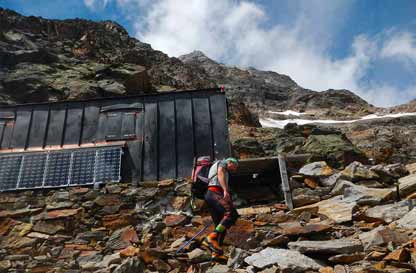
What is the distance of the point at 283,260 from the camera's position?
239 inches

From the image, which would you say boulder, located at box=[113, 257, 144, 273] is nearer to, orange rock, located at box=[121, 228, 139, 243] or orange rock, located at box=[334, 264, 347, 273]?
orange rock, located at box=[121, 228, 139, 243]

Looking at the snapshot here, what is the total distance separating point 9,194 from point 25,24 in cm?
3178

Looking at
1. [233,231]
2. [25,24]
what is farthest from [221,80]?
[233,231]

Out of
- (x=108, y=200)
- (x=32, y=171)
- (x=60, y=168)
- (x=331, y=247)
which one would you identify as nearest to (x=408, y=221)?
(x=331, y=247)

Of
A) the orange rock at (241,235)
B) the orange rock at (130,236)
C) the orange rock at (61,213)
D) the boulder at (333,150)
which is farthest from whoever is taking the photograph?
the boulder at (333,150)

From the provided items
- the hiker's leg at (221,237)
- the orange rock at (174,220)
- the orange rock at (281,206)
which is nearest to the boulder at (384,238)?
the hiker's leg at (221,237)

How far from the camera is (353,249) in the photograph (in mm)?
6180

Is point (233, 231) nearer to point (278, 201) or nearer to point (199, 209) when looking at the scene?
point (199, 209)

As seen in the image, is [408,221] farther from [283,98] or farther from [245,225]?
[283,98]

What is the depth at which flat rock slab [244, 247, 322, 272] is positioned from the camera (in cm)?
587

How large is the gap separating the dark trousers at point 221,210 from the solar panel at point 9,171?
7.28 m

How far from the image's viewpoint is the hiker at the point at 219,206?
23.7 ft

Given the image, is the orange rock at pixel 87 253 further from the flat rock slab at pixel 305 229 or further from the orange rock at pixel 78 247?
the flat rock slab at pixel 305 229

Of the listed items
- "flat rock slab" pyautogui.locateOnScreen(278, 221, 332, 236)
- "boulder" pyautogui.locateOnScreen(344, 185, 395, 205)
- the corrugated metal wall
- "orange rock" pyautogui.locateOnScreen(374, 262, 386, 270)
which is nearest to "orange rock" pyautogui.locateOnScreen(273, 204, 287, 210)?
"boulder" pyautogui.locateOnScreen(344, 185, 395, 205)
